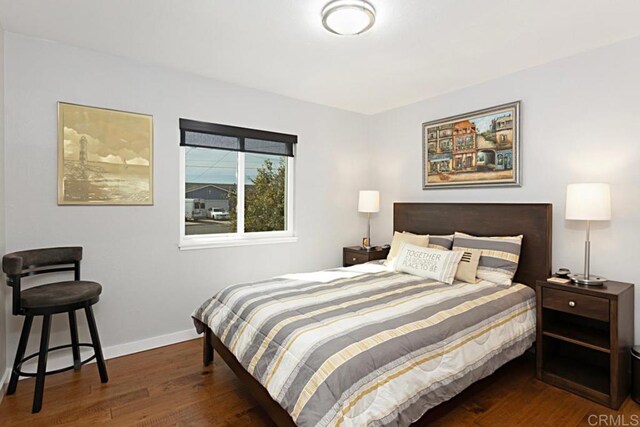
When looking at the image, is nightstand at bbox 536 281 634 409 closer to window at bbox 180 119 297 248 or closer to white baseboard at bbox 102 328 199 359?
window at bbox 180 119 297 248

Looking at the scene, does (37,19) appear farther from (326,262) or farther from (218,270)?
(326,262)

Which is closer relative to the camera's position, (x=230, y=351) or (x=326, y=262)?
(x=230, y=351)

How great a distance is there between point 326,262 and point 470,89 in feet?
8.16

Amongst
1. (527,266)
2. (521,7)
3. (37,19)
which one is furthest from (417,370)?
(37,19)

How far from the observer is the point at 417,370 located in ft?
5.54

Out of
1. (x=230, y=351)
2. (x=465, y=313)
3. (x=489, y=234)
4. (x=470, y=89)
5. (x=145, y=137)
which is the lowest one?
(x=230, y=351)

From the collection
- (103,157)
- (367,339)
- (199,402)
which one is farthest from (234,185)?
(367,339)

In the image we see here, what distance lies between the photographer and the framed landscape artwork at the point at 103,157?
8.54 ft

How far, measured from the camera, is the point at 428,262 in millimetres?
2910

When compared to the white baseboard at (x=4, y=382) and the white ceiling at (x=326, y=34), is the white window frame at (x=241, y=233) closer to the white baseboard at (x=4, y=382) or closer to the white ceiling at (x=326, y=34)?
the white ceiling at (x=326, y=34)

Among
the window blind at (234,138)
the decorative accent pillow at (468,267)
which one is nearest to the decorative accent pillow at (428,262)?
the decorative accent pillow at (468,267)

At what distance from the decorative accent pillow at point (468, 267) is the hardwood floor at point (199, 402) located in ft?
2.37

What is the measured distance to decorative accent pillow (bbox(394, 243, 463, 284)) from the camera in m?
2.79

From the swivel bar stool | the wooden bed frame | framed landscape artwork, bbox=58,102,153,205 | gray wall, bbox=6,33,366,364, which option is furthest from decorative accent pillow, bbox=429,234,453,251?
the swivel bar stool
